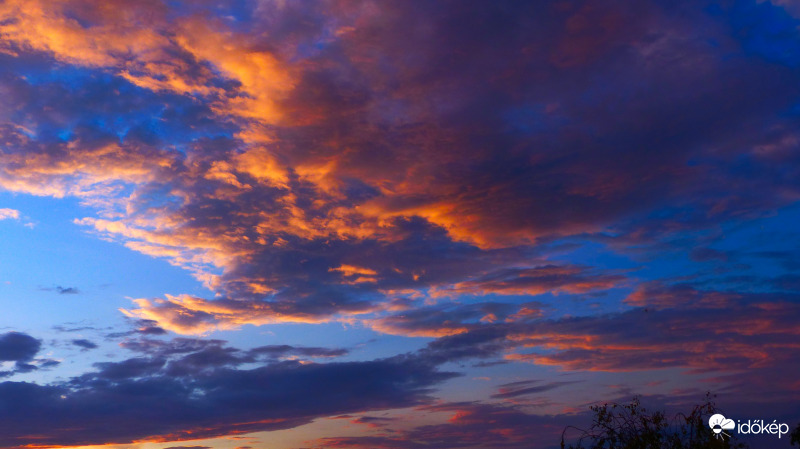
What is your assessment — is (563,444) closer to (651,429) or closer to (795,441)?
(651,429)

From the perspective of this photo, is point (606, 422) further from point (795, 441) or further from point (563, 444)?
point (795, 441)

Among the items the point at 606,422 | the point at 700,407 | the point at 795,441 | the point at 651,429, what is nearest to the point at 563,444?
the point at 606,422

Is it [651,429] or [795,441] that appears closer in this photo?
[651,429]

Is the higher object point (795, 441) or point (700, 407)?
point (700, 407)

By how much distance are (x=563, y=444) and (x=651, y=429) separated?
4.44 metres

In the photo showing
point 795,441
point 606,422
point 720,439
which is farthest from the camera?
point 795,441

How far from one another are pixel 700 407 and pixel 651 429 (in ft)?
8.18

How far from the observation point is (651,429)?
28.0 metres

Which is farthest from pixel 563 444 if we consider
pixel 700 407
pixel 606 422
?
pixel 700 407

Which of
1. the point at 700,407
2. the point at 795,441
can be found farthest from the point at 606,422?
the point at 795,441

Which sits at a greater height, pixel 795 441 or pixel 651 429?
pixel 651 429

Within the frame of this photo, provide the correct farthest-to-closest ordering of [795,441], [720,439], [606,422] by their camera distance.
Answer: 1. [795,441]
2. [606,422]
3. [720,439]

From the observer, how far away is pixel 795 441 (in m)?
38.7

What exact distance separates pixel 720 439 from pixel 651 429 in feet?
9.50
